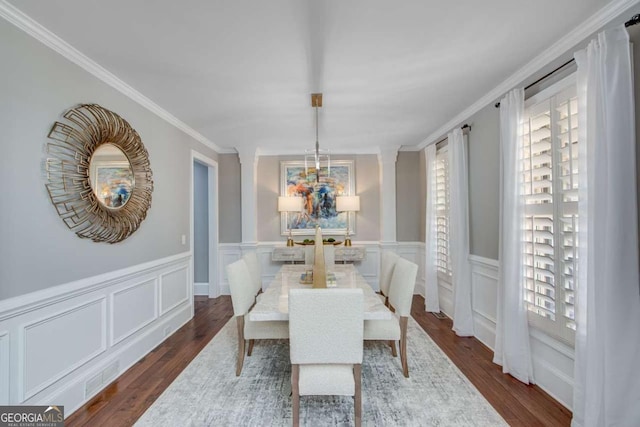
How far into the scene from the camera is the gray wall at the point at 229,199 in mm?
5031

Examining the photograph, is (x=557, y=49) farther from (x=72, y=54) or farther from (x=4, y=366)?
(x=4, y=366)

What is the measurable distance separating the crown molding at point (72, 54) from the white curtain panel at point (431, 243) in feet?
11.3

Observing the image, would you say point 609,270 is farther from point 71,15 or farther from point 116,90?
point 116,90

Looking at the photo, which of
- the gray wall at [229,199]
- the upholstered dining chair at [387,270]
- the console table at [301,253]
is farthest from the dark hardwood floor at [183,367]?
the gray wall at [229,199]

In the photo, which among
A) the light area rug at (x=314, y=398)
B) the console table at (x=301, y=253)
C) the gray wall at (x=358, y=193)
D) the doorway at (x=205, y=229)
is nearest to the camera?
the light area rug at (x=314, y=398)

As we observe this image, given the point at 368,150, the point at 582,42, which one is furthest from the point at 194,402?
the point at 368,150

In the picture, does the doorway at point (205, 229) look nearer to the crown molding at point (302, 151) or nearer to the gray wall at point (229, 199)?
the gray wall at point (229, 199)

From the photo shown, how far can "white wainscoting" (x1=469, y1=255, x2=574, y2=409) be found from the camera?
79.7 inches

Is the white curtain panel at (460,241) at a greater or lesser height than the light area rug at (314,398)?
greater

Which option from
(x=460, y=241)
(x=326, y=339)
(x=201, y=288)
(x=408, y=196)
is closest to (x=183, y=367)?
(x=326, y=339)

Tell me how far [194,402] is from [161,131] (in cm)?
268

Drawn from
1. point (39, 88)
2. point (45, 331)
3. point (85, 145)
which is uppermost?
point (39, 88)

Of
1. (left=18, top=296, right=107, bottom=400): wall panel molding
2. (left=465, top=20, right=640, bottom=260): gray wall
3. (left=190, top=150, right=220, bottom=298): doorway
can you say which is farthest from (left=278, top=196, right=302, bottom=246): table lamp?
(left=18, top=296, right=107, bottom=400): wall panel molding

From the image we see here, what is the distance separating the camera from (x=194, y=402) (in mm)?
2117
